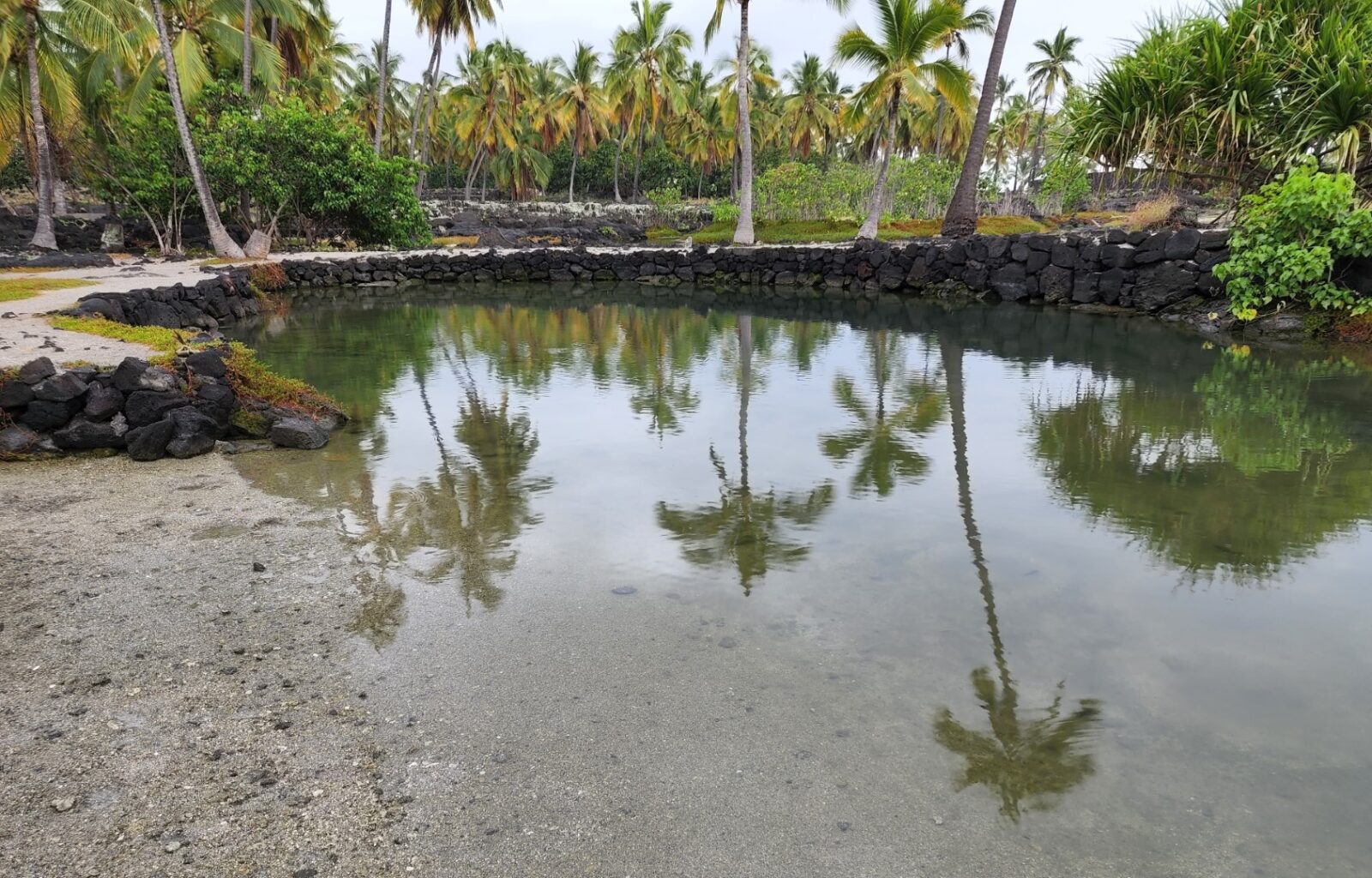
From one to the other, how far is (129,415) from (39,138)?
24025 millimetres

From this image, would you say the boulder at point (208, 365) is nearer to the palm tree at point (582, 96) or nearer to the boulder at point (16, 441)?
the boulder at point (16, 441)

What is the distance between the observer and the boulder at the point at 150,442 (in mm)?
6438

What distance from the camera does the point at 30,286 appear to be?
15.1m

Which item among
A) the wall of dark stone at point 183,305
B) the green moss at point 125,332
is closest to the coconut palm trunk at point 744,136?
the wall of dark stone at point 183,305

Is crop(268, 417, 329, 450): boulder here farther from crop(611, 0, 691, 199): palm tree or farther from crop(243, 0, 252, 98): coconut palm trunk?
crop(611, 0, 691, 199): palm tree

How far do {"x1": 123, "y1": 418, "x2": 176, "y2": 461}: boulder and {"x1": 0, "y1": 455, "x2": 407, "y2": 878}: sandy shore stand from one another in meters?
1.14

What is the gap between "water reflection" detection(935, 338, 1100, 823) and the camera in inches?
109

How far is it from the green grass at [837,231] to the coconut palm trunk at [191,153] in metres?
16.1

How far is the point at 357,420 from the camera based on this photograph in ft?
26.6

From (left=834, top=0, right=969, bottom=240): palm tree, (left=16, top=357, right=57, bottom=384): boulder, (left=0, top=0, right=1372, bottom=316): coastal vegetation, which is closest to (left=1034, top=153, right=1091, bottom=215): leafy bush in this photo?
(left=0, top=0, right=1372, bottom=316): coastal vegetation

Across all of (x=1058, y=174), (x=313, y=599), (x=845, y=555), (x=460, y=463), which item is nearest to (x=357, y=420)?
(x=460, y=463)

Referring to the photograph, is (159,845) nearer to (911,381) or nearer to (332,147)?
(911,381)

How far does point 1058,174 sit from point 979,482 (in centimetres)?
2904

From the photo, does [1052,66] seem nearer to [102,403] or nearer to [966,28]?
[966,28]
